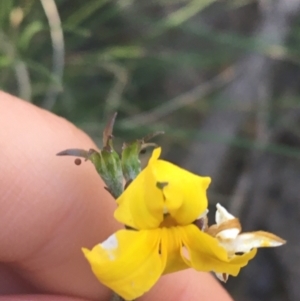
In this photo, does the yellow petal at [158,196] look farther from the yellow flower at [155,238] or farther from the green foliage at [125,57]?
the green foliage at [125,57]

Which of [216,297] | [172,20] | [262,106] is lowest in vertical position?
[216,297]

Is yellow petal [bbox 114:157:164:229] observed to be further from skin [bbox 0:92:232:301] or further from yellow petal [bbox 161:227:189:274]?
skin [bbox 0:92:232:301]

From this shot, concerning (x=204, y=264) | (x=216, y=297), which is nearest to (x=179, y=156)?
(x=216, y=297)

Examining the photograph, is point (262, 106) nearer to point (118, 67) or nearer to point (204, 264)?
point (118, 67)

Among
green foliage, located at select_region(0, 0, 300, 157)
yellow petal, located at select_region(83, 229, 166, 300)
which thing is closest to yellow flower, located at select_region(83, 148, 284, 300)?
yellow petal, located at select_region(83, 229, 166, 300)

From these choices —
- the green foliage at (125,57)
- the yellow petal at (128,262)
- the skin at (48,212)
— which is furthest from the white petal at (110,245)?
the green foliage at (125,57)

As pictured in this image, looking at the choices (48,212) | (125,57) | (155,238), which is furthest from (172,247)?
(125,57)
